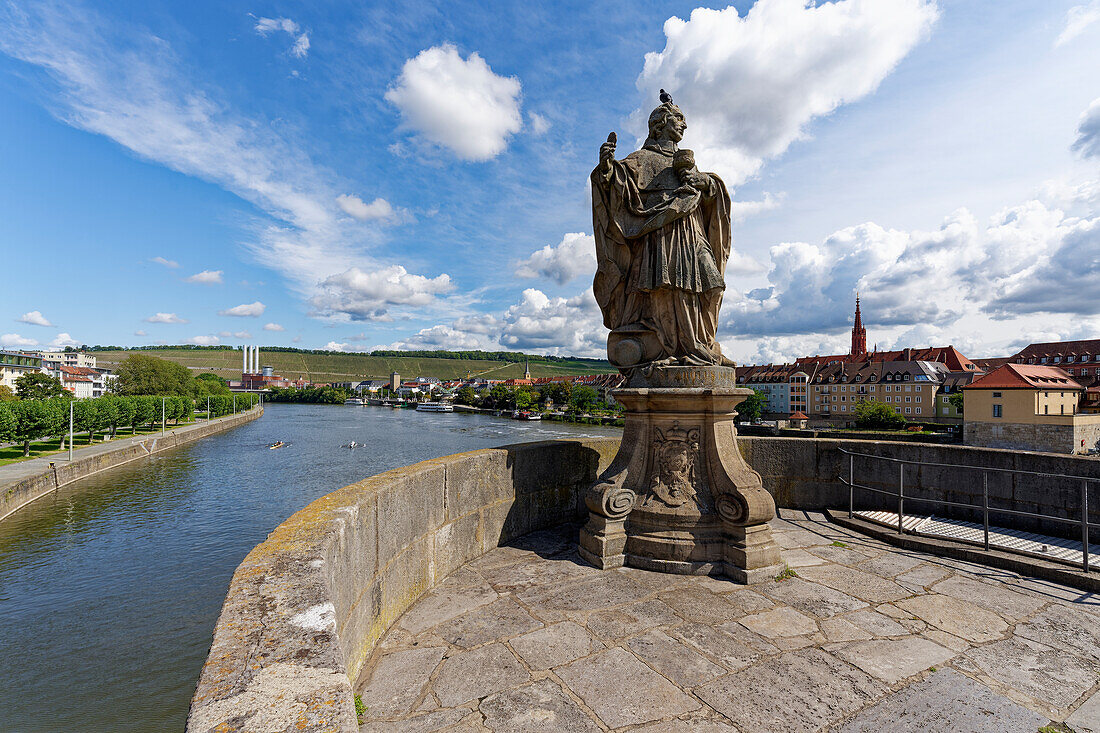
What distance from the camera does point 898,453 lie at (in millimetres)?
6066

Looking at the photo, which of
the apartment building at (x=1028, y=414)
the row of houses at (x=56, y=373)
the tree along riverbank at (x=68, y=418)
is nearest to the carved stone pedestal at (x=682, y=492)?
the tree along riverbank at (x=68, y=418)

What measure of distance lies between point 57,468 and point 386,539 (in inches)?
1175

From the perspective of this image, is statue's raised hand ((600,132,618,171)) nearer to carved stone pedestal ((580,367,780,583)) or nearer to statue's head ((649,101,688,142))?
statue's head ((649,101,688,142))

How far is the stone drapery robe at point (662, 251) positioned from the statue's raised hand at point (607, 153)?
0.18 ft

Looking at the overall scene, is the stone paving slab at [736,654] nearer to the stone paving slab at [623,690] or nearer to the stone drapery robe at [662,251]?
the stone paving slab at [623,690]

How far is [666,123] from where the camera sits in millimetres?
4988

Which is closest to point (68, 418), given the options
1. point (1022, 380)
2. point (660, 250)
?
point (660, 250)

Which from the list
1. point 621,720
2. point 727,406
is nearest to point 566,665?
point 621,720

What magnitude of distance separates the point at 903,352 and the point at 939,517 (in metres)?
82.3

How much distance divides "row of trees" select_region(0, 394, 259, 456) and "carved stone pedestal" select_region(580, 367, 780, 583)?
34.3 m

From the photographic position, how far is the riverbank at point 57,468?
19642 mm

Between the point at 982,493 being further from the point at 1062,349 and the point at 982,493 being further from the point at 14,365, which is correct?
the point at 14,365

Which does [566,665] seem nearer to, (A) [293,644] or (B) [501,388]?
(A) [293,644]

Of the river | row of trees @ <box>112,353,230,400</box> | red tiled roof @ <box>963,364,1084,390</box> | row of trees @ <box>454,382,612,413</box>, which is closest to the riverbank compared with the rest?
the river
